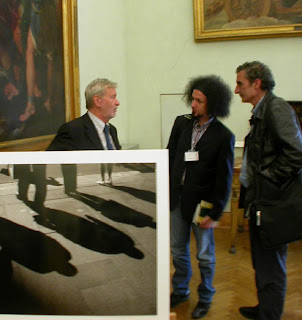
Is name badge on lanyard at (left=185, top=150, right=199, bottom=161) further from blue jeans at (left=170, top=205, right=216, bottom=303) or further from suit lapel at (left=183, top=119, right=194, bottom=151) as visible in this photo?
blue jeans at (left=170, top=205, right=216, bottom=303)

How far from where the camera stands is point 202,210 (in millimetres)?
2531

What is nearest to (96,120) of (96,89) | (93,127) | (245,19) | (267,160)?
(93,127)

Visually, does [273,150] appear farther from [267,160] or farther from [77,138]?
[77,138]

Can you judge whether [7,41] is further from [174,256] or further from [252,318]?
[252,318]

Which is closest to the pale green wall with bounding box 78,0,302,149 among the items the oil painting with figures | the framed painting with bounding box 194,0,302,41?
the framed painting with bounding box 194,0,302,41

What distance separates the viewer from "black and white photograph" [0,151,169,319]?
1.25m

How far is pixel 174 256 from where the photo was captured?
9.42 feet

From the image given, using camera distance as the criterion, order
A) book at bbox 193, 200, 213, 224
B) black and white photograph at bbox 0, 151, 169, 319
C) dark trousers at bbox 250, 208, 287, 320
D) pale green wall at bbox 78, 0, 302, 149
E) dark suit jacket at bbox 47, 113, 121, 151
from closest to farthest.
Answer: black and white photograph at bbox 0, 151, 169, 319
dark suit jacket at bbox 47, 113, 121, 151
dark trousers at bbox 250, 208, 287, 320
book at bbox 193, 200, 213, 224
pale green wall at bbox 78, 0, 302, 149

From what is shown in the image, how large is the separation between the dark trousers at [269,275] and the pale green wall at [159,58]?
2896mm

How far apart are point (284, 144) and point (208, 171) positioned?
1.83ft

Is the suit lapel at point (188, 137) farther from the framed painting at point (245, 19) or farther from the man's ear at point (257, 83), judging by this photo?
the framed painting at point (245, 19)

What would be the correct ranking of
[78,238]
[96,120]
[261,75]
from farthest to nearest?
[261,75], [96,120], [78,238]

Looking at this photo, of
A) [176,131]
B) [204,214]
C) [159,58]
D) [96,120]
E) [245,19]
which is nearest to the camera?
[96,120]

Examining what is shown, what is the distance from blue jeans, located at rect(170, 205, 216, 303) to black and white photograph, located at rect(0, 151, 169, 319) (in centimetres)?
144
